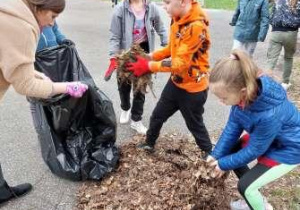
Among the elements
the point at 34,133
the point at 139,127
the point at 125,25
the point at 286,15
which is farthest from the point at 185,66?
the point at 286,15

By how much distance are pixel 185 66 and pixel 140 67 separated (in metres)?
0.42

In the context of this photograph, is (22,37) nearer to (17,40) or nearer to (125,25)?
(17,40)

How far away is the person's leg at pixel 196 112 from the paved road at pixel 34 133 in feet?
2.77

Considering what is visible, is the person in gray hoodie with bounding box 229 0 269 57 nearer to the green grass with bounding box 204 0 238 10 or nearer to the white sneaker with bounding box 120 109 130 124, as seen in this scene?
the white sneaker with bounding box 120 109 130 124

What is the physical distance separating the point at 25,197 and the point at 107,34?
5273 millimetres

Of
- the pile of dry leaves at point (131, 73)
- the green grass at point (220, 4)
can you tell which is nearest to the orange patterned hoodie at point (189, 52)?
the pile of dry leaves at point (131, 73)

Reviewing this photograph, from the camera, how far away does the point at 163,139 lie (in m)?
3.83

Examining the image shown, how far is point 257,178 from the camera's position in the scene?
249 cm

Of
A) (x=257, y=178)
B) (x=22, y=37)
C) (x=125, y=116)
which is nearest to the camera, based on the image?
(x=22, y=37)

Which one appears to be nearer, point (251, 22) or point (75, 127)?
point (75, 127)

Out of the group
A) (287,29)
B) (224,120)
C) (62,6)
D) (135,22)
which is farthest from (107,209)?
(287,29)

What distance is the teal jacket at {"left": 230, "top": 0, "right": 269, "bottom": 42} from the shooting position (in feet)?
17.4

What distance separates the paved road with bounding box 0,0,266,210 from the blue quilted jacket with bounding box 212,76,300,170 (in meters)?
1.35

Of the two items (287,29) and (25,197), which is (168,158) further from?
(287,29)
